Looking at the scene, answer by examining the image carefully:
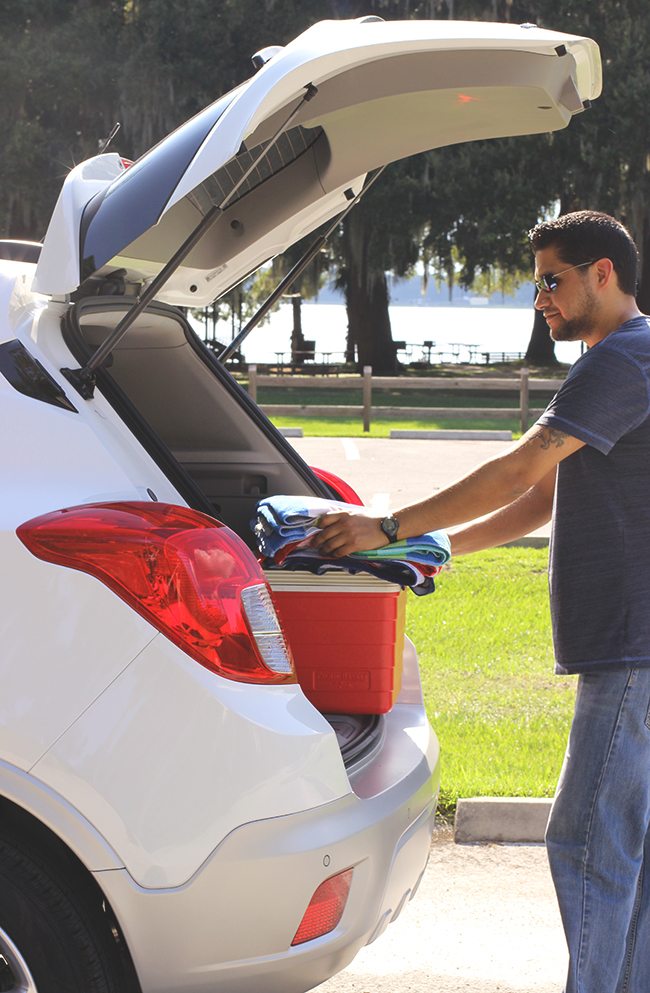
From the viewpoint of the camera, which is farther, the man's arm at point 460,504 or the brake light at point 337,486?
the brake light at point 337,486

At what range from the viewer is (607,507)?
2.91 metres

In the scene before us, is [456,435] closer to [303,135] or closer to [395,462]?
[395,462]

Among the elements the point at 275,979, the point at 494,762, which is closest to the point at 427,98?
the point at 275,979

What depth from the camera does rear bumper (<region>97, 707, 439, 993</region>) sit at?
7.65 feet

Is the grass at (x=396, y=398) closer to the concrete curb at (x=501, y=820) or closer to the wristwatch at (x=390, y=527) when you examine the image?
the concrete curb at (x=501, y=820)

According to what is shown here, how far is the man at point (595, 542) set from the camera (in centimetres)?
288

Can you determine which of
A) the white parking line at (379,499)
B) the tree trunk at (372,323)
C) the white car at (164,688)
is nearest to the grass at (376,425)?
the white parking line at (379,499)

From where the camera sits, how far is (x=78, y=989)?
7.89 ft

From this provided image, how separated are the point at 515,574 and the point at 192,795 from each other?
249 inches

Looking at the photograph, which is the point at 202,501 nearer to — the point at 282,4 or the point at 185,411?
the point at 185,411

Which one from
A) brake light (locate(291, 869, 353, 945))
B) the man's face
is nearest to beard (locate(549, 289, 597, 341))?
the man's face

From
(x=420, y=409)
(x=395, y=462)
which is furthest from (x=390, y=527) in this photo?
(x=420, y=409)

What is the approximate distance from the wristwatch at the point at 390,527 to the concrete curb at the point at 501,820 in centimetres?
176

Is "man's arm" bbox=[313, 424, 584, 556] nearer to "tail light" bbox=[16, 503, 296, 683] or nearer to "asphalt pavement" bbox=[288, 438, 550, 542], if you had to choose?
"tail light" bbox=[16, 503, 296, 683]
